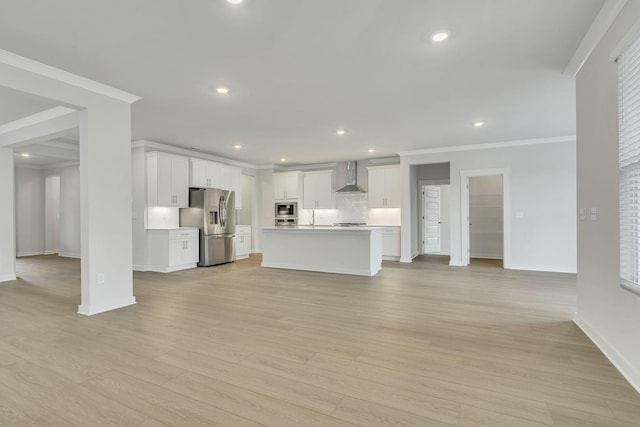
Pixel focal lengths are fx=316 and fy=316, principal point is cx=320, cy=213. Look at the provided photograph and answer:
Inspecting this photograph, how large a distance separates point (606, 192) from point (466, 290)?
2522 millimetres

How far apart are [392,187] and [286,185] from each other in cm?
307

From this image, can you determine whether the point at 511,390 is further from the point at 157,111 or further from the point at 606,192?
the point at 157,111

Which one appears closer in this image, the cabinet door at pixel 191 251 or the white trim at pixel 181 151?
the white trim at pixel 181 151

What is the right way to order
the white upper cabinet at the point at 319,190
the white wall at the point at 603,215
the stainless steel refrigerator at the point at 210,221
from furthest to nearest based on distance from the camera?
the white upper cabinet at the point at 319,190 → the stainless steel refrigerator at the point at 210,221 → the white wall at the point at 603,215

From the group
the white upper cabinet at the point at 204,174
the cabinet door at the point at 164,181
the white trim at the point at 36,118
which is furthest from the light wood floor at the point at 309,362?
the white upper cabinet at the point at 204,174

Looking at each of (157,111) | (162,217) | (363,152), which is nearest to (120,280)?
(157,111)

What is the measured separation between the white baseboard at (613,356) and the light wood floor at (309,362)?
0.18ft

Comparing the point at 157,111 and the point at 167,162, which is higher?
the point at 157,111

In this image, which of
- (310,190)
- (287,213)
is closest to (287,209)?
(287,213)

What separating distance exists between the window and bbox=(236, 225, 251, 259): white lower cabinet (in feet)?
24.7

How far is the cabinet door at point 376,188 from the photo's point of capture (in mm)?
8172

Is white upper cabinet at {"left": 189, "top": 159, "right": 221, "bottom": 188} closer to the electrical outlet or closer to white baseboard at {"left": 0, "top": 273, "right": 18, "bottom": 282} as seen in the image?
white baseboard at {"left": 0, "top": 273, "right": 18, "bottom": 282}

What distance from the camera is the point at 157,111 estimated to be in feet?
15.0

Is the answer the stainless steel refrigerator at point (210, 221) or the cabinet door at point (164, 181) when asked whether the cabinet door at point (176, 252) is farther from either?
the cabinet door at point (164, 181)
